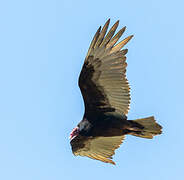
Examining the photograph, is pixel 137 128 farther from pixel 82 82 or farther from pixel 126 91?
pixel 82 82

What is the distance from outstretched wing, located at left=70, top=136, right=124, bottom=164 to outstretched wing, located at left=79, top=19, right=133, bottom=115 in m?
0.78

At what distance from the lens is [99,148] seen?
10.9 meters

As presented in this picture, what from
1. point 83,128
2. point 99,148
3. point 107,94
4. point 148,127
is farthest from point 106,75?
point 99,148

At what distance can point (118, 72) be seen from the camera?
10117mm

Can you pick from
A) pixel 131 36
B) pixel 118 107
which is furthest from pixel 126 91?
pixel 131 36

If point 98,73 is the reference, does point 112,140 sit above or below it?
below

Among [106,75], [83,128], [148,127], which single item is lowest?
[148,127]

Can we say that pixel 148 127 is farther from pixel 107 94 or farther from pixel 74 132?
pixel 74 132

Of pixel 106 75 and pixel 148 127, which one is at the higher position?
pixel 106 75

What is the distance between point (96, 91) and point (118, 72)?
0.56 meters

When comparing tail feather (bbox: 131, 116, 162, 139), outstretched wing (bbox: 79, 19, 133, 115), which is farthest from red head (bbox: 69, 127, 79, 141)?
tail feather (bbox: 131, 116, 162, 139)

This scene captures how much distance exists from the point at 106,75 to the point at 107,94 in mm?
377

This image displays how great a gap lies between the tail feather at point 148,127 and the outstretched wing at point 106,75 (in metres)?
0.32

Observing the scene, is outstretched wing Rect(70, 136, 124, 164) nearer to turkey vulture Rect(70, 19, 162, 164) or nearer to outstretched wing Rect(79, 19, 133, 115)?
turkey vulture Rect(70, 19, 162, 164)
